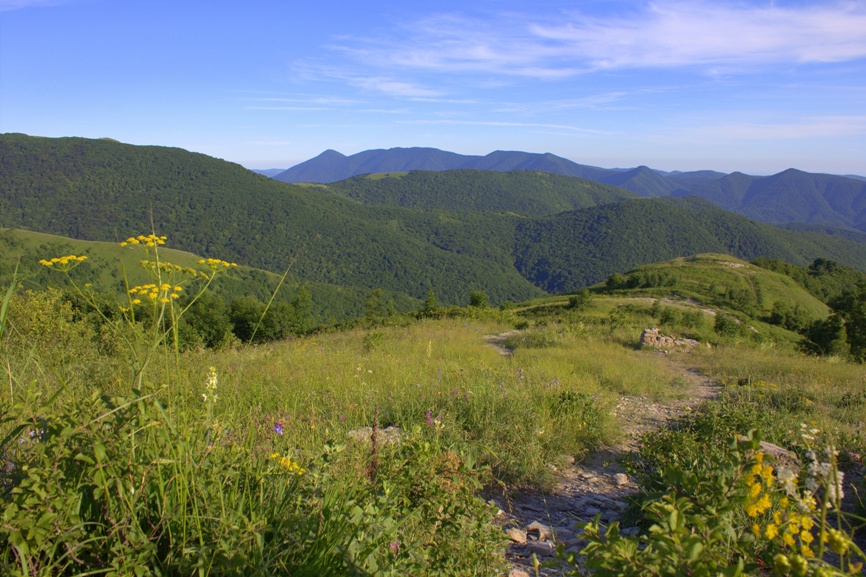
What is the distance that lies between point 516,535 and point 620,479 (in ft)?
4.47

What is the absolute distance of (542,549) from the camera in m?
2.63

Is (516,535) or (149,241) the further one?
(516,535)

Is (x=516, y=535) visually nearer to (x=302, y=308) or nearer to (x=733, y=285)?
(x=302, y=308)

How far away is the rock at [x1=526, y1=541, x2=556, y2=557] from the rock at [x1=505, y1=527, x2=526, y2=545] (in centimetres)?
5

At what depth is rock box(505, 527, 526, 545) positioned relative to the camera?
107 inches

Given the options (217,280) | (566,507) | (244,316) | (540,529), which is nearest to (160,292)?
(540,529)

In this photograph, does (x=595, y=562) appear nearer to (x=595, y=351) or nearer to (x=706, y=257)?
(x=595, y=351)

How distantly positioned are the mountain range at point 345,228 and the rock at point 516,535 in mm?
125144

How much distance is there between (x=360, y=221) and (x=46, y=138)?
425 ft

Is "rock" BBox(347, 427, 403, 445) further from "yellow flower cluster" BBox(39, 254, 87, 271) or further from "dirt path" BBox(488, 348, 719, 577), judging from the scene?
"yellow flower cluster" BBox(39, 254, 87, 271)

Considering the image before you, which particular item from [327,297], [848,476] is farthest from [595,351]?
[327,297]

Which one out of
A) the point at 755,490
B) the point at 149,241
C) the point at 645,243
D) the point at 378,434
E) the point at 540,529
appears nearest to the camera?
the point at 755,490

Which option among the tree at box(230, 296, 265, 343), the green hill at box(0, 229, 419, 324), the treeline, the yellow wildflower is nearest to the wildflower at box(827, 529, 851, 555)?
the yellow wildflower

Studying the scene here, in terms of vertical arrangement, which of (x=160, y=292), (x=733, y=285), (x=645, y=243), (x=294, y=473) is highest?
(x=160, y=292)
